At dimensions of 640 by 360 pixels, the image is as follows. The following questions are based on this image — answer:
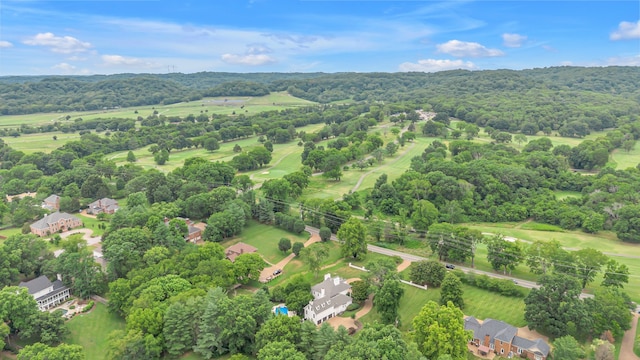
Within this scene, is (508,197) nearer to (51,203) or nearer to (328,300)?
(328,300)

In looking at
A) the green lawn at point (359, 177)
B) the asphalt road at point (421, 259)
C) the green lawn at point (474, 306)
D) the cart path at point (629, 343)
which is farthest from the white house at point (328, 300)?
the green lawn at point (359, 177)

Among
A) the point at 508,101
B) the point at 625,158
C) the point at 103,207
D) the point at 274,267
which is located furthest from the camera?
the point at 508,101

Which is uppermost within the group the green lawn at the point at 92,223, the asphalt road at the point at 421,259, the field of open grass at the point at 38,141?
the field of open grass at the point at 38,141

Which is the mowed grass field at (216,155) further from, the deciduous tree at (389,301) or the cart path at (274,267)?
the deciduous tree at (389,301)

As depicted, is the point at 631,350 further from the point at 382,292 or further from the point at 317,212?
the point at 317,212

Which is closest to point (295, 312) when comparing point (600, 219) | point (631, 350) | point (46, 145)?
point (631, 350)

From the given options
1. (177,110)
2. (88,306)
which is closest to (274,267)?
(88,306)
